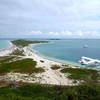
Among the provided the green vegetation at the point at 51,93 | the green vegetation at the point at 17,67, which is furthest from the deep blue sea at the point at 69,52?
the green vegetation at the point at 51,93

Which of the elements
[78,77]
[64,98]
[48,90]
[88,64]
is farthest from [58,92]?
[88,64]

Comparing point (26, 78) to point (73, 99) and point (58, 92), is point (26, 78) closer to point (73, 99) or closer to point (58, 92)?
point (58, 92)

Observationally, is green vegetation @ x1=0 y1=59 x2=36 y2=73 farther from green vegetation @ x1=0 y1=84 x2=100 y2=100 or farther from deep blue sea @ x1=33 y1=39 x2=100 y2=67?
deep blue sea @ x1=33 y1=39 x2=100 y2=67

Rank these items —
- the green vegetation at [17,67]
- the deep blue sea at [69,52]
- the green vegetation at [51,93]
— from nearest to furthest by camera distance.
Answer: the green vegetation at [51,93]
the green vegetation at [17,67]
the deep blue sea at [69,52]

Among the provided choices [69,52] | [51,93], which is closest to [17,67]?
[51,93]

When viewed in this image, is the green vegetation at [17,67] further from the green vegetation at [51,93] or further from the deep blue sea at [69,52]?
the deep blue sea at [69,52]

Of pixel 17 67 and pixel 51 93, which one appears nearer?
pixel 51 93

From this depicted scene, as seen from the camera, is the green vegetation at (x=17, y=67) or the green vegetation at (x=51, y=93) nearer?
the green vegetation at (x=51, y=93)

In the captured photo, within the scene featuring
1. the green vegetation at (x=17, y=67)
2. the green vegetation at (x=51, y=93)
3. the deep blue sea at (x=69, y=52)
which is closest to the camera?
the green vegetation at (x=51, y=93)

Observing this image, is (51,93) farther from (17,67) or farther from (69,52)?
(69,52)
